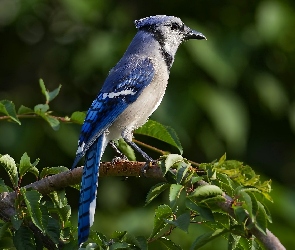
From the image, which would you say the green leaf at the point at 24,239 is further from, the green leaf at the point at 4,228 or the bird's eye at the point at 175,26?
the bird's eye at the point at 175,26

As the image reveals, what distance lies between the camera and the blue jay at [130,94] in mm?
2686

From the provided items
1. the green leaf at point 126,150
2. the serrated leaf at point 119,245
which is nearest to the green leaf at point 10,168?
the serrated leaf at point 119,245

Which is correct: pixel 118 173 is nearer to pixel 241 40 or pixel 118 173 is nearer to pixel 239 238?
pixel 239 238

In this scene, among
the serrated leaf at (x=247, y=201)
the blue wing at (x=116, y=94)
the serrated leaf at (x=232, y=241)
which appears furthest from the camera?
the blue wing at (x=116, y=94)

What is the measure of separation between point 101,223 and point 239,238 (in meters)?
2.59

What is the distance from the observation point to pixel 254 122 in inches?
210

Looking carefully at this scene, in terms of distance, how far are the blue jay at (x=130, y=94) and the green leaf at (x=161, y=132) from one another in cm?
7

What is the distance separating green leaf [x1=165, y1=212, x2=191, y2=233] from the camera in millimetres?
2150

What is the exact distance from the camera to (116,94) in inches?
119

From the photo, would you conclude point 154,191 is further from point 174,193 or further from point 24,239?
point 24,239

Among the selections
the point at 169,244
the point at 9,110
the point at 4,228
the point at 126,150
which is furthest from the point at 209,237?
the point at 9,110

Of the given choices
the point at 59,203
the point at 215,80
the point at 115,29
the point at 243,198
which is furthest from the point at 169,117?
the point at 243,198

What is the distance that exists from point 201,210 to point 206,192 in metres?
0.05

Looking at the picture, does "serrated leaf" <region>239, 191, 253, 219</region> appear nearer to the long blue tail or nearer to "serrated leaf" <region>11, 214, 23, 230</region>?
the long blue tail
